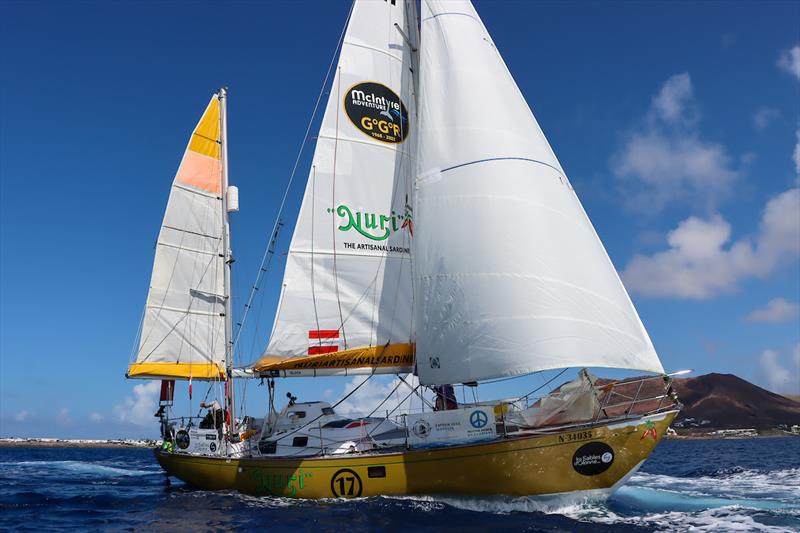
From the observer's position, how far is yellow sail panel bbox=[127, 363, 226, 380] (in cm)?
Result: 2531

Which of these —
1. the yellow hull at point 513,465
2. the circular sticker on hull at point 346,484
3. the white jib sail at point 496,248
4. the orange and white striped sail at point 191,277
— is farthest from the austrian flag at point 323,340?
the orange and white striped sail at point 191,277

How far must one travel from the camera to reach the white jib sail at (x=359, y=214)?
19.1 metres

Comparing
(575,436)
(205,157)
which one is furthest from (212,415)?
(575,436)

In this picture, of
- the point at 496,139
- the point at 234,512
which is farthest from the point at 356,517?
the point at 496,139

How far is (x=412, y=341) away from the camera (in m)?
18.7

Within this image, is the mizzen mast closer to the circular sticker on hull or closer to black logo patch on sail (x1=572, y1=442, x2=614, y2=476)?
the circular sticker on hull

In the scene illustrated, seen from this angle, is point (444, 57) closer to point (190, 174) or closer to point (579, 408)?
point (579, 408)

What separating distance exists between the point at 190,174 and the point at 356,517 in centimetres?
1865

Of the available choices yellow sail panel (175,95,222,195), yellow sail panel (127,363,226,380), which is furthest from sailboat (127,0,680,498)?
yellow sail panel (175,95,222,195)

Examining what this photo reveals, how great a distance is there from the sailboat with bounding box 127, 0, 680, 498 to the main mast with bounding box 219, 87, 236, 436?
114 mm

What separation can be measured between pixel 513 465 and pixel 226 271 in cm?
1432

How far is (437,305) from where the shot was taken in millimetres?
16406

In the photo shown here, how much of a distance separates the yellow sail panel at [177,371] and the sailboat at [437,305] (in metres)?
3.03

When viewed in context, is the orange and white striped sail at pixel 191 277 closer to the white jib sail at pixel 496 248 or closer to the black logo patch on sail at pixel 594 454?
the white jib sail at pixel 496 248
